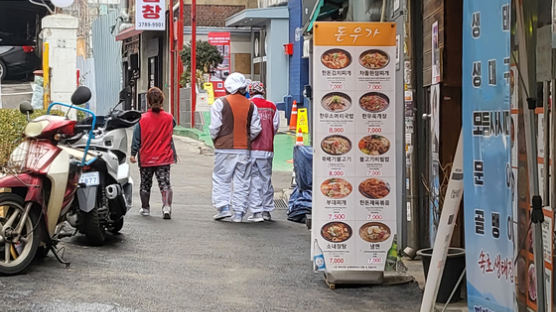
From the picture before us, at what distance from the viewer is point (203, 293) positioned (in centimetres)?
763

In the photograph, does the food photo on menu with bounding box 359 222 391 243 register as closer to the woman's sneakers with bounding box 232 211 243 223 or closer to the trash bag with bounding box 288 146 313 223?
the trash bag with bounding box 288 146 313 223

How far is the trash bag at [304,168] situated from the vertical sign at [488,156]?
724 cm

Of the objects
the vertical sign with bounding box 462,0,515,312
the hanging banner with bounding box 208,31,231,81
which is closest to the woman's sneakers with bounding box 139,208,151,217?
the vertical sign with bounding box 462,0,515,312

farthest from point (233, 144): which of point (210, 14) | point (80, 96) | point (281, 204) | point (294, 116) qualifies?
point (210, 14)

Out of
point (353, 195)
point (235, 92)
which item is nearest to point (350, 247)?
point (353, 195)

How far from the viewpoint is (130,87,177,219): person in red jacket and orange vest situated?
1245 centimetres

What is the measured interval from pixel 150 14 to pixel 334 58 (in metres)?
30.0

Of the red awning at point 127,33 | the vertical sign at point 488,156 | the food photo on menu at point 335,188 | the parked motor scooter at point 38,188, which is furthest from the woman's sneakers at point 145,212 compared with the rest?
the red awning at point 127,33

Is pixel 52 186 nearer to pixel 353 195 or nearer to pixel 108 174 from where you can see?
pixel 108 174

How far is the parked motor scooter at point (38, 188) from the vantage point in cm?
810

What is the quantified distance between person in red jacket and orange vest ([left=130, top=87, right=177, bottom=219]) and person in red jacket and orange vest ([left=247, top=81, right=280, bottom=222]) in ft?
3.59

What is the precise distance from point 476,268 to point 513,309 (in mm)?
329

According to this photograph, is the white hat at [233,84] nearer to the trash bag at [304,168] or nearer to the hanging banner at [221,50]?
the trash bag at [304,168]

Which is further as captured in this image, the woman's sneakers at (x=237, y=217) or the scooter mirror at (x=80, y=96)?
the woman's sneakers at (x=237, y=217)
